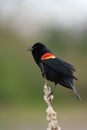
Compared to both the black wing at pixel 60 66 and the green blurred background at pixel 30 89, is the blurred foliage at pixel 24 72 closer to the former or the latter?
the green blurred background at pixel 30 89

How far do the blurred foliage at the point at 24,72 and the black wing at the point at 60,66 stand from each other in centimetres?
683

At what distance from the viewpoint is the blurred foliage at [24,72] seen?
43.9 feet

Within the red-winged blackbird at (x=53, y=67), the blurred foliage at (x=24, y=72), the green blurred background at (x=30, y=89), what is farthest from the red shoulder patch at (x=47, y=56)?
the blurred foliage at (x=24, y=72)

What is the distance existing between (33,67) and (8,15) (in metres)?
5.54

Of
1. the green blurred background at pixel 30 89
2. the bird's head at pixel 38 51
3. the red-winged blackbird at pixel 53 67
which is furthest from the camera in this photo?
the green blurred background at pixel 30 89

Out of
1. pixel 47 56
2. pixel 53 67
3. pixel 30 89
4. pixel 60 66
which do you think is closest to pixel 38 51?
pixel 47 56

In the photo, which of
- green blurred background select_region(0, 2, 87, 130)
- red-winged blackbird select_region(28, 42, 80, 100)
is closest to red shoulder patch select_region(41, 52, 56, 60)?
red-winged blackbird select_region(28, 42, 80, 100)

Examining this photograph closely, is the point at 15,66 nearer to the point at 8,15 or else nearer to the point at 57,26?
the point at 57,26

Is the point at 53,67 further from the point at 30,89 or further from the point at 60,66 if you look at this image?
the point at 30,89

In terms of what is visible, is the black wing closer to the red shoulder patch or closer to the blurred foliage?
the red shoulder patch

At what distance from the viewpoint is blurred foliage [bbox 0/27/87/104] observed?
13.4 m

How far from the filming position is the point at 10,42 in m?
14.7

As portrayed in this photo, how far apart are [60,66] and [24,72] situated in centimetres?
813

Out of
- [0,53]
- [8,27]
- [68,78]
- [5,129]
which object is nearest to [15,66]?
[0,53]
